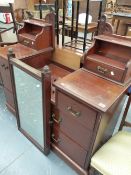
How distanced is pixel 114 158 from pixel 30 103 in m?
0.74

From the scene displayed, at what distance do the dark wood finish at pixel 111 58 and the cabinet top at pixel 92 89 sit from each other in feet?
0.17

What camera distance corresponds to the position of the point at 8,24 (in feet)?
10.1

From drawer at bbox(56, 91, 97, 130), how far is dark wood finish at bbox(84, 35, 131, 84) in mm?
308

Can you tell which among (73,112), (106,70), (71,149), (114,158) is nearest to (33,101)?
(73,112)

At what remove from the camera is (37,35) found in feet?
4.66

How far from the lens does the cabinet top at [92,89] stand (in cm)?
90

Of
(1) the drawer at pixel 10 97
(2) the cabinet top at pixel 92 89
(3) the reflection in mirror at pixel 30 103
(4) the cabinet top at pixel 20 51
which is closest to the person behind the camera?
(2) the cabinet top at pixel 92 89

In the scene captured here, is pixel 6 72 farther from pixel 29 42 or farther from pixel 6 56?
pixel 29 42

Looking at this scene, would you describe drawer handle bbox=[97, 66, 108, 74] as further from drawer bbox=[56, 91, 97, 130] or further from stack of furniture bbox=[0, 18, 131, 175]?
drawer bbox=[56, 91, 97, 130]

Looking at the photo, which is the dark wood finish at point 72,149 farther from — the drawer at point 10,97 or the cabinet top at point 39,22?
the cabinet top at point 39,22

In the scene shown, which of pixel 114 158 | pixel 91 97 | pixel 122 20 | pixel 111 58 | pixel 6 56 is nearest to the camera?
pixel 91 97

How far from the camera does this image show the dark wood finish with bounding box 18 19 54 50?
1.43m

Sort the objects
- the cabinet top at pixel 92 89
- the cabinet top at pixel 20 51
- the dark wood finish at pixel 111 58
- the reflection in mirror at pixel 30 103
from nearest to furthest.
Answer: the cabinet top at pixel 92 89, the dark wood finish at pixel 111 58, the reflection in mirror at pixel 30 103, the cabinet top at pixel 20 51

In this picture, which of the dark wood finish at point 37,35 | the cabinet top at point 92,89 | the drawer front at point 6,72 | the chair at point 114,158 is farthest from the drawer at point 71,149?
the dark wood finish at point 37,35
